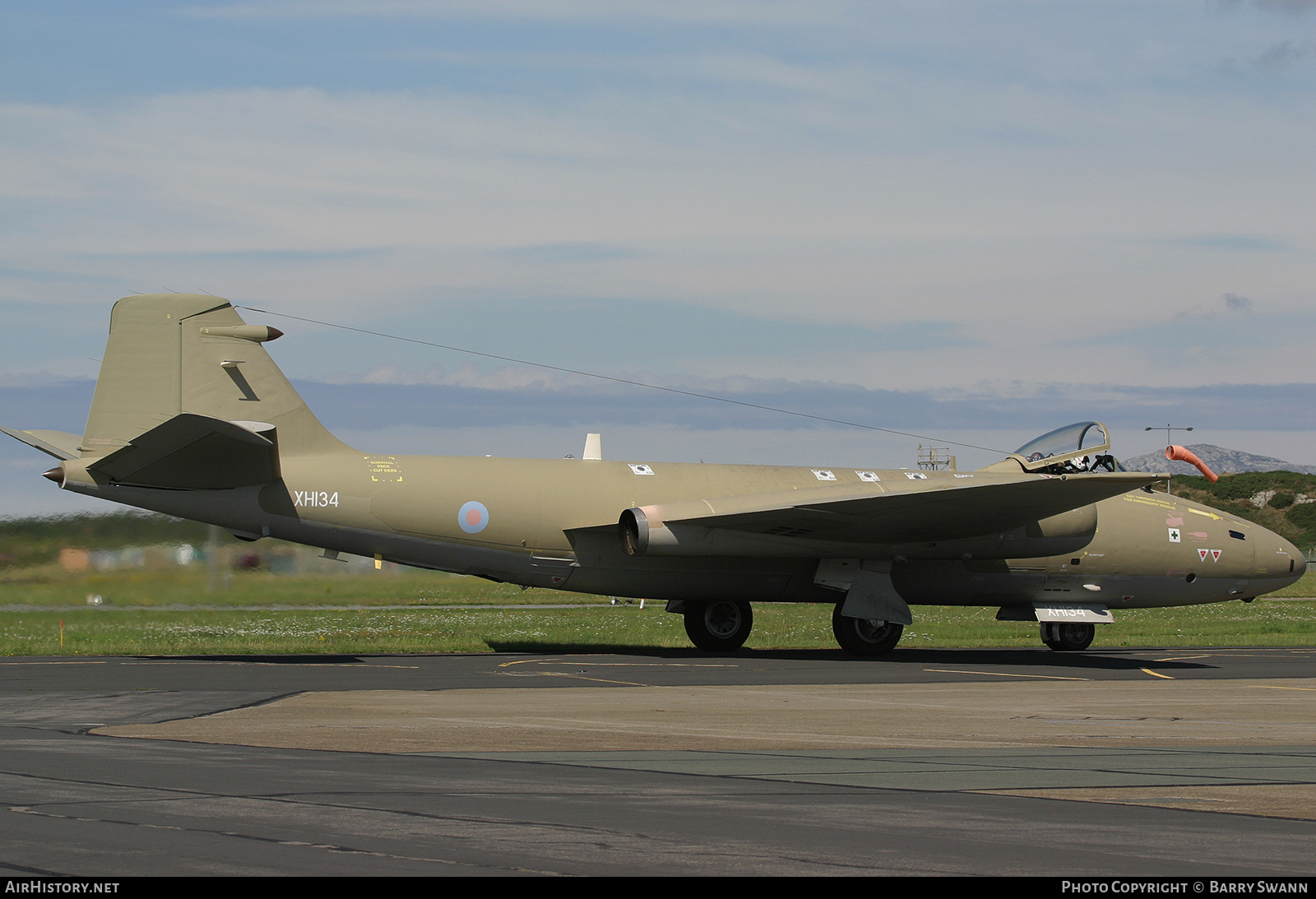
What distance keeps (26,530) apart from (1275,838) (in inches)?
890

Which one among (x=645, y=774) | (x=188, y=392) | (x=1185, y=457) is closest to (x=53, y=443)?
(x=188, y=392)

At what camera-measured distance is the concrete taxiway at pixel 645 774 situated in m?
6.33

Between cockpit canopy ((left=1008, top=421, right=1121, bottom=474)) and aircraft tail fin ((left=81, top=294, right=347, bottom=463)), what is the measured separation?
14.2m

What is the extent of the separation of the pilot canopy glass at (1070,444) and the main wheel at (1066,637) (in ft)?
13.0

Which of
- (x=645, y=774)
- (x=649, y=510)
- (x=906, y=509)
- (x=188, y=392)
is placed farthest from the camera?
(x=649, y=510)

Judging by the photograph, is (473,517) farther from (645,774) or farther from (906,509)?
(645,774)

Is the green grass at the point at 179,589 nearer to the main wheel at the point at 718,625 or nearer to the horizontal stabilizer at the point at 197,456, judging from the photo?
the horizontal stabilizer at the point at 197,456

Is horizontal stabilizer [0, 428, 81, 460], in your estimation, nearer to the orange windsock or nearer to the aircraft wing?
the aircraft wing

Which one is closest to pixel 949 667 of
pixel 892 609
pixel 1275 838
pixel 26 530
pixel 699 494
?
pixel 892 609

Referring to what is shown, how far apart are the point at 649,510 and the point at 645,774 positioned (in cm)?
1428

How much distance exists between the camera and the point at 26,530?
23734 mm

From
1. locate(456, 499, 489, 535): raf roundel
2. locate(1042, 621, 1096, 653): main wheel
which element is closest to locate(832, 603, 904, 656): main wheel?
locate(1042, 621, 1096, 653): main wheel

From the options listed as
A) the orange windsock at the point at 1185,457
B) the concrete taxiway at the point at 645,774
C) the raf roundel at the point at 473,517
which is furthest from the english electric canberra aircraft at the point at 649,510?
the concrete taxiway at the point at 645,774

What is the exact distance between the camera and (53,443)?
2253 cm
